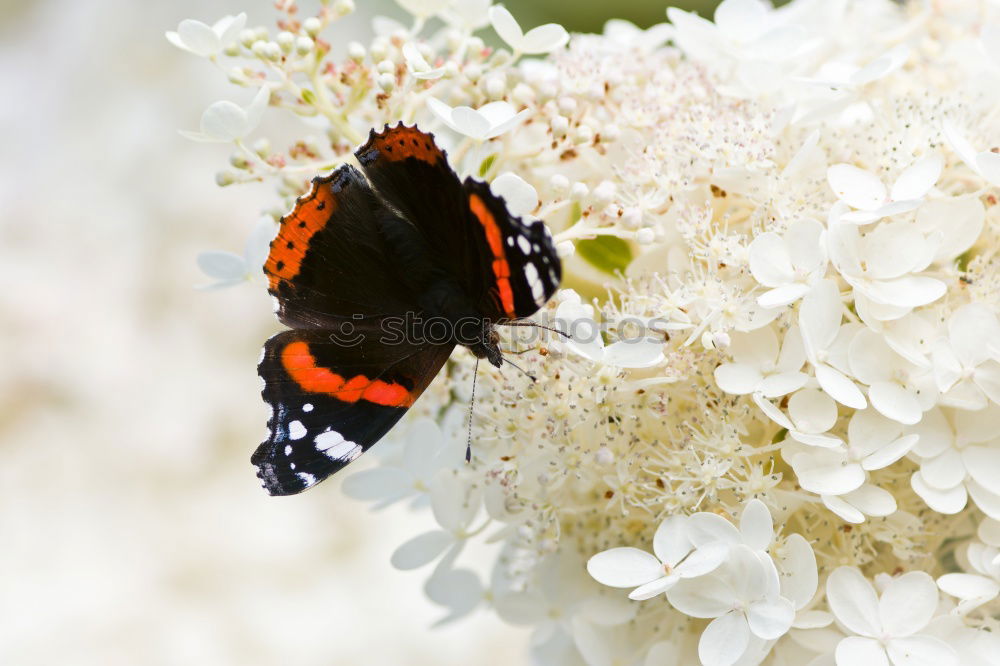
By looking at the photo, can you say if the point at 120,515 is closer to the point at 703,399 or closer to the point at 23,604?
the point at 23,604

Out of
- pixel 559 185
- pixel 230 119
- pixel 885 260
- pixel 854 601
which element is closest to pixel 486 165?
pixel 559 185

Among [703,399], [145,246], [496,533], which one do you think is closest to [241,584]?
[145,246]

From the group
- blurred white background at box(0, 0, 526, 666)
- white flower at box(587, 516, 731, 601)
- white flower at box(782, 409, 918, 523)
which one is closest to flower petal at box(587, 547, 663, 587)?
white flower at box(587, 516, 731, 601)

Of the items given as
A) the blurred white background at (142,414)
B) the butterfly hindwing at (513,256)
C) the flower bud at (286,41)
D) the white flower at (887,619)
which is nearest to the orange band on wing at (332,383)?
the butterfly hindwing at (513,256)

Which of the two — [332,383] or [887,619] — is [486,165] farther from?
[887,619]

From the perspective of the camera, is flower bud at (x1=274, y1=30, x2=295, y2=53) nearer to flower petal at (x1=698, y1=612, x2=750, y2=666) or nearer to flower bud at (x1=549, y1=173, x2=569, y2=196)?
flower bud at (x1=549, y1=173, x2=569, y2=196)

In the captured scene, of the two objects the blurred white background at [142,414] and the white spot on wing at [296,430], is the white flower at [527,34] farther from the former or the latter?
the blurred white background at [142,414]
